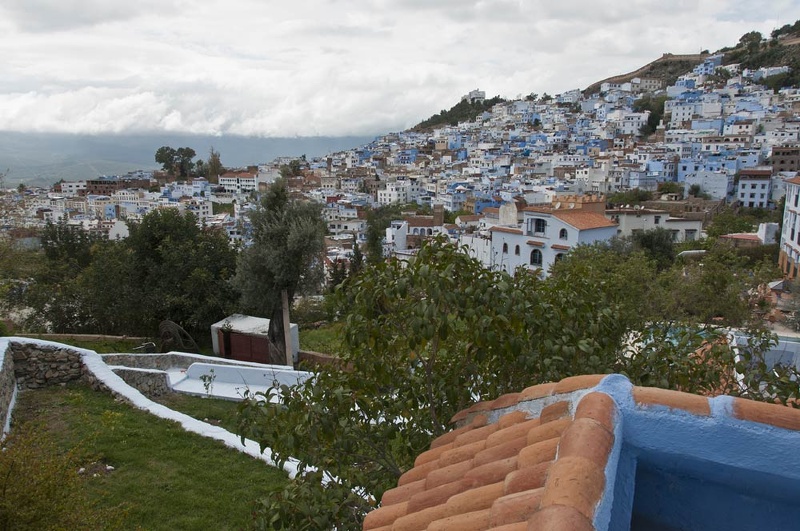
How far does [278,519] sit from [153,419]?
19.3 feet

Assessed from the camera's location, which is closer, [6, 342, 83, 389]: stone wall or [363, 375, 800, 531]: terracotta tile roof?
[363, 375, 800, 531]: terracotta tile roof

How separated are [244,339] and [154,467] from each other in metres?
7.94

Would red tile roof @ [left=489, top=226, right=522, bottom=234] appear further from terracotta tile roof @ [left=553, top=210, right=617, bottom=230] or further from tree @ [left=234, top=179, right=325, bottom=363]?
tree @ [left=234, top=179, right=325, bottom=363]

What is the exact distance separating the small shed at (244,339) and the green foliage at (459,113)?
147 meters

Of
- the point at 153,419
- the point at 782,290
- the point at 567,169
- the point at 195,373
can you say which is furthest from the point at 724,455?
the point at 567,169

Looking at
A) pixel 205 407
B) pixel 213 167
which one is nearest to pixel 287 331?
pixel 205 407

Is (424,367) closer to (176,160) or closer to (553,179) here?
(553,179)

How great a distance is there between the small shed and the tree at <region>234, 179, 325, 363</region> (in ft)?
1.33

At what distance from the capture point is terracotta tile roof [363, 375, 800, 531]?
1.76m

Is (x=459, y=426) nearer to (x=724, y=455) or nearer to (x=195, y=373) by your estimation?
(x=724, y=455)

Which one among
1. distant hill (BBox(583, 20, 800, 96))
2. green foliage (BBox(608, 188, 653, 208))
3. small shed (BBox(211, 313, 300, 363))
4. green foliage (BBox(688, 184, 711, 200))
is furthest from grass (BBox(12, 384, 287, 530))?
distant hill (BBox(583, 20, 800, 96))

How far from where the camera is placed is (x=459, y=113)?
163 m

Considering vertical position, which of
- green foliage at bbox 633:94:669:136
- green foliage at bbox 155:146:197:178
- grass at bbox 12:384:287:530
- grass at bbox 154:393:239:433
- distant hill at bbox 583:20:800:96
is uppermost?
distant hill at bbox 583:20:800:96

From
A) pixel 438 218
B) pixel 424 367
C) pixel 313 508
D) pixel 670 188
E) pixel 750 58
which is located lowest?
pixel 438 218
